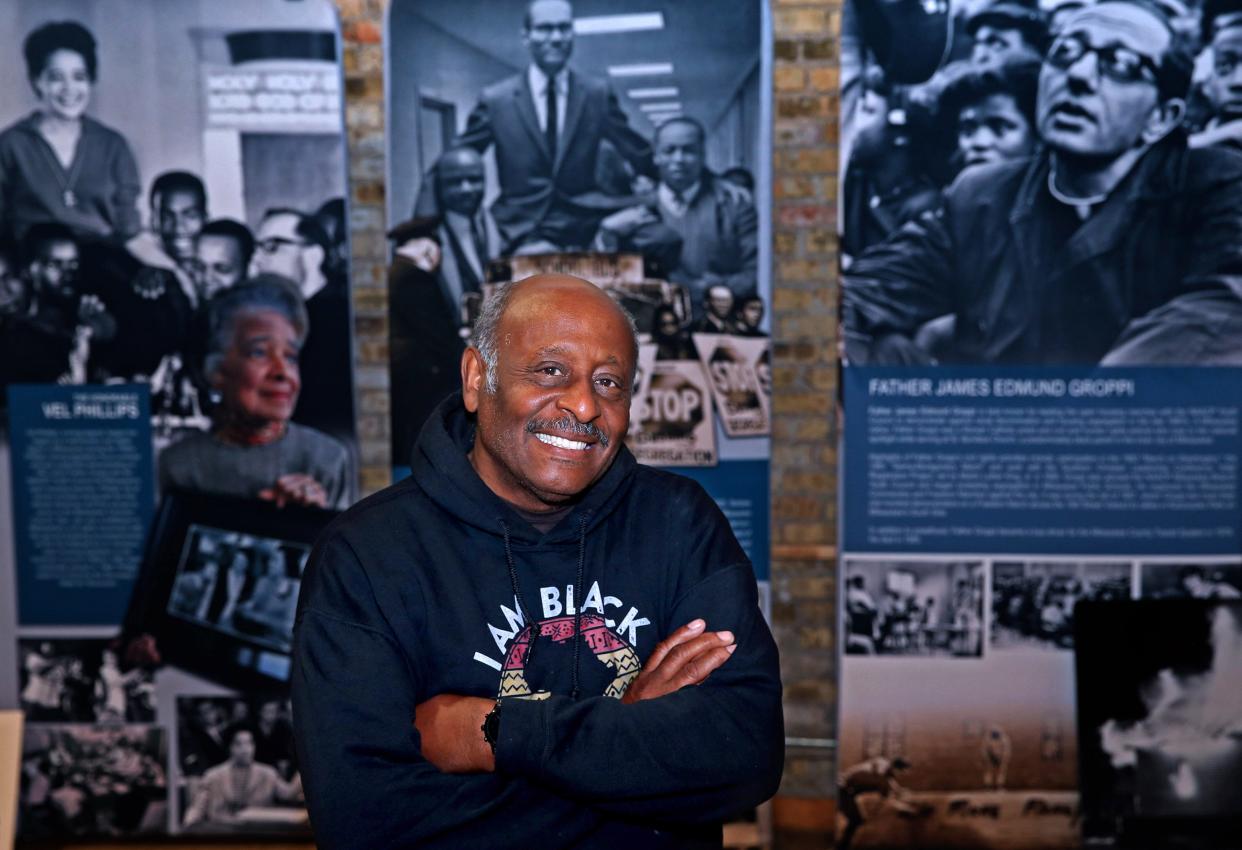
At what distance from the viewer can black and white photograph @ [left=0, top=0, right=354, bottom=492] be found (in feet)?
11.3

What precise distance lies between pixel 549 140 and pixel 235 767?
233 centimetres

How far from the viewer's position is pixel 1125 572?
11.3 feet

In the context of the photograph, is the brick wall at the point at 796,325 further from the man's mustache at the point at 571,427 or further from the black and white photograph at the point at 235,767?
the man's mustache at the point at 571,427

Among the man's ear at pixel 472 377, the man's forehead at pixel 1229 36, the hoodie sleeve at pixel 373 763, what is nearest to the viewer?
the hoodie sleeve at pixel 373 763

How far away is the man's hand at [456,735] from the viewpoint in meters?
1.66

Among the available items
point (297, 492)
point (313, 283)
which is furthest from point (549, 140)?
point (297, 492)

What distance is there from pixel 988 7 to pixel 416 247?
1937 millimetres

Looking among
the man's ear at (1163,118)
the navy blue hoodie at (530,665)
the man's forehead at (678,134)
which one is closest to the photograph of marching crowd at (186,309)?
the man's forehead at (678,134)

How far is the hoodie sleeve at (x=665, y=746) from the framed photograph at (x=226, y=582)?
2134 millimetres

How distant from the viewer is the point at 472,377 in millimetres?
1942

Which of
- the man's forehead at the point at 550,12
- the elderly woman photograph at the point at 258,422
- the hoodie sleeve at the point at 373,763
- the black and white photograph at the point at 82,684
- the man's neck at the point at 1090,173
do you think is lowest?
the black and white photograph at the point at 82,684

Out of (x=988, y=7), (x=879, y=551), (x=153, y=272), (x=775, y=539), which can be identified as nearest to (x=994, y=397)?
(x=879, y=551)

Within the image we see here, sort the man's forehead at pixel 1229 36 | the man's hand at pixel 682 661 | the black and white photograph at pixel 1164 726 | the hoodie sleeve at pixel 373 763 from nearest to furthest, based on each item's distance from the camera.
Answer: the hoodie sleeve at pixel 373 763 < the man's hand at pixel 682 661 < the man's forehead at pixel 1229 36 < the black and white photograph at pixel 1164 726

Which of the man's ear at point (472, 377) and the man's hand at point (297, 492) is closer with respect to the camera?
the man's ear at point (472, 377)
